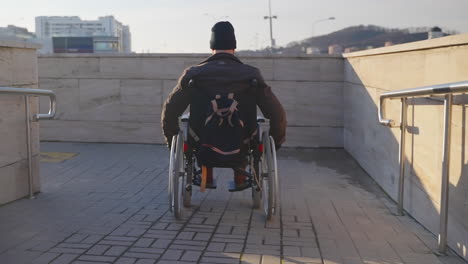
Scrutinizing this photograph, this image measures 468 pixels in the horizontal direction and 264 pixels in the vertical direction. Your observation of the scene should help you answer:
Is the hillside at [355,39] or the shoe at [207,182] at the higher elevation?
the hillside at [355,39]

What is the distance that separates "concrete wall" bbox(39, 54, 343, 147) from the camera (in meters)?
9.22

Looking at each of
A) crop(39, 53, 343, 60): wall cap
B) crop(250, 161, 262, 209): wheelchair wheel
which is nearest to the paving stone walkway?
crop(250, 161, 262, 209): wheelchair wheel

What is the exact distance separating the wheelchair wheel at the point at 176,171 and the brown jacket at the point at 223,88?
0.19m

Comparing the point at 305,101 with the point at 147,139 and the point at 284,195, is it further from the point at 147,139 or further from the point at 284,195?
the point at 284,195

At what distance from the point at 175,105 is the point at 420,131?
83.4 inches

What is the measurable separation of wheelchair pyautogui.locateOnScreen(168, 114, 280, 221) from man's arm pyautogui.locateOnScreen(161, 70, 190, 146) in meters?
0.10

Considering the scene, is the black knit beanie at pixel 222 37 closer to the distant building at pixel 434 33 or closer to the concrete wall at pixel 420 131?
the concrete wall at pixel 420 131

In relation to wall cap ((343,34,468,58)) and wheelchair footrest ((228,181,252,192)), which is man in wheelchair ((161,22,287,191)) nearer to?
wheelchair footrest ((228,181,252,192))

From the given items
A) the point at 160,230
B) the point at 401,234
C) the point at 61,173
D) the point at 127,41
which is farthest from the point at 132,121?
the point at 127,41

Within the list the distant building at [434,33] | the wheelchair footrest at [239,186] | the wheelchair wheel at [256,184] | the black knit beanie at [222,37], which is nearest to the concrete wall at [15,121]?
the black knit beanie at [222,37]

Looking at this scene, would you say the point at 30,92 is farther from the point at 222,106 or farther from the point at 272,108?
the point at 272,108

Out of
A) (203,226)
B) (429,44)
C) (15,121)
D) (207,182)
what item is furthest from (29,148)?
(429,44)

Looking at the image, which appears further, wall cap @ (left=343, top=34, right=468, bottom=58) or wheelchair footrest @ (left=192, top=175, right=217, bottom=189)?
wheelchair footrest @ (left=192, top=175, right=217, bottom=189)

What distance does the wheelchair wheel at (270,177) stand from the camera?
4.55 m
